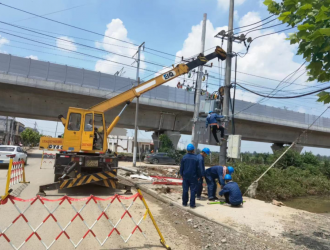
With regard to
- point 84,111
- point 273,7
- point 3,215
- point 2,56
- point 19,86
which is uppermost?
point 2,56

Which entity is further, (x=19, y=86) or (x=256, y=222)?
(x=19, y=86)

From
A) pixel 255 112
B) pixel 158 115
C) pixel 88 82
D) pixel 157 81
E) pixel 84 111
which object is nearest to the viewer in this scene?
pixel 84 111

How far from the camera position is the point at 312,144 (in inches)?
1596

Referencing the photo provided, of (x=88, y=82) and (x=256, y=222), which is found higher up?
(x=88, y=82)

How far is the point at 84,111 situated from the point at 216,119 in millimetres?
5053

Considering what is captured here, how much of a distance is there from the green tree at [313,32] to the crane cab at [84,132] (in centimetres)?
730

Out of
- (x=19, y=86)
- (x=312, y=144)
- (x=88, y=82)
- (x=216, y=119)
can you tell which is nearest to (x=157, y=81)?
(x=216, y=119)

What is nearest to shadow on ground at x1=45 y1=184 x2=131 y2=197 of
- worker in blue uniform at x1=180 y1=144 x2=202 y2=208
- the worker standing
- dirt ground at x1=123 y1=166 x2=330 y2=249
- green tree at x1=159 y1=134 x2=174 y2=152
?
dirt ground at x1=123 y1=166 x2=330 y2=249

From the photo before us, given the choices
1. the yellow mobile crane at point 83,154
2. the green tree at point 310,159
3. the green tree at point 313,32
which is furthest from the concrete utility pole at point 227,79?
the green tree at point 310,159

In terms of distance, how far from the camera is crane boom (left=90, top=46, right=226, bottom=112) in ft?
36.7

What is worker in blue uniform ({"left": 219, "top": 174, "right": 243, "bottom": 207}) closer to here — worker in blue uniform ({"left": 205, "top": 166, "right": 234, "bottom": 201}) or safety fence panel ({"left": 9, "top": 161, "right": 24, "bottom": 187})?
worker in blue uniform ({"left": 205, "top": 166, "right": 234, "bottom": 201})

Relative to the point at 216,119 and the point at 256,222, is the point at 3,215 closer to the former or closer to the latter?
the point at 256,222

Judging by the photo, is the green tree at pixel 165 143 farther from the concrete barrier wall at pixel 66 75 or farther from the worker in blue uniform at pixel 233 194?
the worker in blue uniform at pixel 233 194

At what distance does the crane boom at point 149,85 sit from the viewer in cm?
1117
